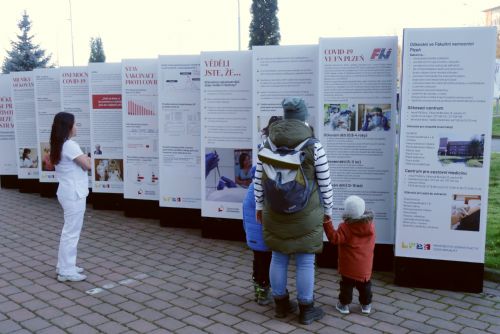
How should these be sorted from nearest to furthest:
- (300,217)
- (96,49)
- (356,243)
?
(300,217)
(356,243)
(96,49)

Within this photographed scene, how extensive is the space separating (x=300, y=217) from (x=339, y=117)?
1791mm

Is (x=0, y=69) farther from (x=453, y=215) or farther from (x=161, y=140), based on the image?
(x=453, y=215)

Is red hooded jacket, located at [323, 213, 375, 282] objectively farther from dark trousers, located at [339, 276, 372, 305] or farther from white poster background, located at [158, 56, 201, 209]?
white poster background, located at [158, 56, 201, 209]

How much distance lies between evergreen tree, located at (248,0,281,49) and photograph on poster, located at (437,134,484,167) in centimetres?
2734

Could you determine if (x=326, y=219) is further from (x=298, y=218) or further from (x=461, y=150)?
(x=461, y=150)

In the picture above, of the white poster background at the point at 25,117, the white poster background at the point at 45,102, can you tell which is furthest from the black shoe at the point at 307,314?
the white poster background at the point at 25,117

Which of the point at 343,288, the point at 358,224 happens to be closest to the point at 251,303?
the point at 343,288

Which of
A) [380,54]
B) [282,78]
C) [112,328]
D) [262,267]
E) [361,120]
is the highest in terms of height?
[380,54]

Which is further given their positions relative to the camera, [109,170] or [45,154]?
[45,154]

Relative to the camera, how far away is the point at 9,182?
11055 mm

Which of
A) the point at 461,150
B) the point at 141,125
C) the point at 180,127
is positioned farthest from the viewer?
the point at 141,125

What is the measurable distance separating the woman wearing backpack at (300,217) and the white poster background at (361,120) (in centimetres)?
138

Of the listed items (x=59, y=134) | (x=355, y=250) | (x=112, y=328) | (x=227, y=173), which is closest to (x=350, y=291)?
(x=355, y=250)

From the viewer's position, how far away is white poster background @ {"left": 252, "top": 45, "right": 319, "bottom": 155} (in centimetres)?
577
